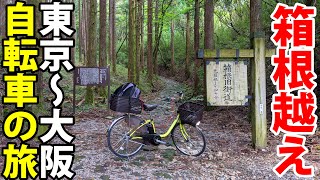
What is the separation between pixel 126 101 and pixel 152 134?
813 millimetres

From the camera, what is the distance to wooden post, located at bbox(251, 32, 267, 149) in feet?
19.7

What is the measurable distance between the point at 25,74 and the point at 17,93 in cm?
40

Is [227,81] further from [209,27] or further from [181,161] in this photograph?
[209,27]

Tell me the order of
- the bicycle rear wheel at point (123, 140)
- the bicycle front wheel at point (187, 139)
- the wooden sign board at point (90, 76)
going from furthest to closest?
the wooden sign board at point (90, 76)
the bicycle front wheel at point (187, 139)
the bicycle rear wheel at point (123, 140)

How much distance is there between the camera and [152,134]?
5.66 m

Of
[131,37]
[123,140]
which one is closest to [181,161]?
[123,140]

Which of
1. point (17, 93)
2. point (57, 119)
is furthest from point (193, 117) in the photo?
point (17, 93)

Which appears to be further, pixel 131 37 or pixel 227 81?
pixel 131 37

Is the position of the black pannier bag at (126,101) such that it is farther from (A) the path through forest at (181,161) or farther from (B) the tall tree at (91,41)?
(B) the tall tree at (91,41)

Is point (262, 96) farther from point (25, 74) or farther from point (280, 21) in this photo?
point (25, 74)

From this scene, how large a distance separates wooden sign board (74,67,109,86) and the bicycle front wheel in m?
4.12

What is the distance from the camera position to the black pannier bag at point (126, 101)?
535 cm

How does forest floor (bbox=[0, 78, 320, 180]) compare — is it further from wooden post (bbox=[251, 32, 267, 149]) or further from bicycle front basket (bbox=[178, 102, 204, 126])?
bicycle front basket (bbox=[178, 102, 204, 126])

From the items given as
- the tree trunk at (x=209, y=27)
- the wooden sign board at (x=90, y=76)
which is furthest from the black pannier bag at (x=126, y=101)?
the tree trunk at (x=209, y=27)
